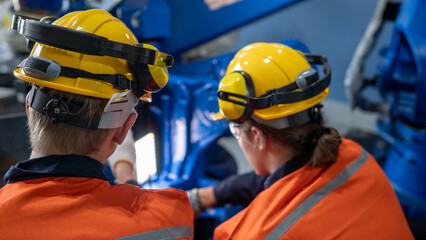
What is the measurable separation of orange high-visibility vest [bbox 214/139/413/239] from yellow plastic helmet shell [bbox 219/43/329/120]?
0.75 ft

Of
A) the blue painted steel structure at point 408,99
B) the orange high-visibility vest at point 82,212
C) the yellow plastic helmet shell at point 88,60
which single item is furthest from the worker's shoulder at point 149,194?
the blue painted steel structure at point 408,99

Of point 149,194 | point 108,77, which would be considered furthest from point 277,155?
point 108,77

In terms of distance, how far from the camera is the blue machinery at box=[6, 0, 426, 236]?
6.73 feet

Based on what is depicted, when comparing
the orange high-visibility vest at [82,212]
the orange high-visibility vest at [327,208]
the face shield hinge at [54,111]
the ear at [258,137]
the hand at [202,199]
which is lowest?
the hand at [202,199]

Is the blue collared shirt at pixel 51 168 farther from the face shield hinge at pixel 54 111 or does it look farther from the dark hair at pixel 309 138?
the dark hair at pixel 309 138

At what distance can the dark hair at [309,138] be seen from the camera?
1268 mm

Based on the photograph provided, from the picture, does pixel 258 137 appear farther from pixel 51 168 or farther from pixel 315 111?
pixel 51 168

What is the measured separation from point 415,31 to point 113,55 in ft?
7.75

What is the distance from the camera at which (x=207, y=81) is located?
2031 mm

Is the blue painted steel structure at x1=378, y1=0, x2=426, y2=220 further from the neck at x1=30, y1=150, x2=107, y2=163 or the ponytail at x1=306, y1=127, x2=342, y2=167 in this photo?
the neck at x1=30, y1=150, x2=107, y2=163

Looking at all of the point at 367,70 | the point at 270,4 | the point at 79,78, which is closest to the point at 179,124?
the point at 270,4

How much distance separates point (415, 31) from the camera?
247 centimetres

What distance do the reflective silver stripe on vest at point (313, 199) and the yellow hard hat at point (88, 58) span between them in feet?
1.94

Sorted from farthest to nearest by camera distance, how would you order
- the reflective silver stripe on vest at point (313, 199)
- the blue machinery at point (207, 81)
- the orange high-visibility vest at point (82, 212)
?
the blue machinery at point (207, 81) < the reflective silver stripe on vest at point (313, 199) < the orange high-visibility vest at point (82, 212)
